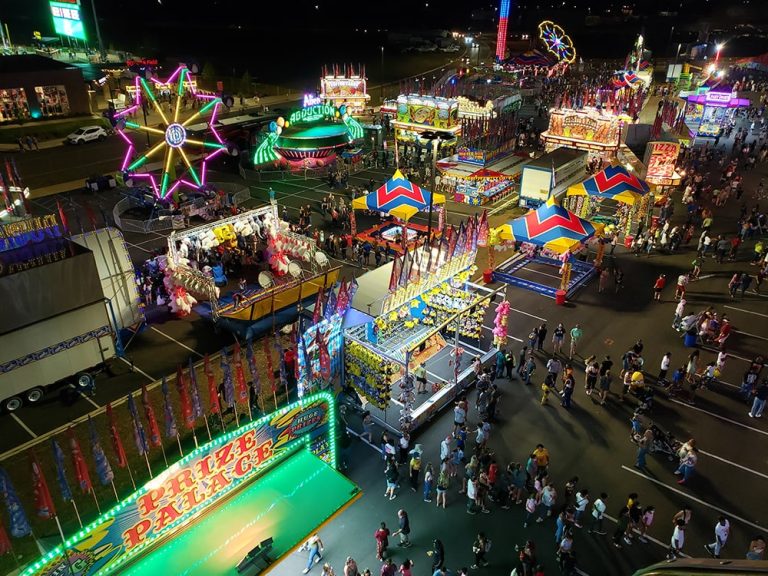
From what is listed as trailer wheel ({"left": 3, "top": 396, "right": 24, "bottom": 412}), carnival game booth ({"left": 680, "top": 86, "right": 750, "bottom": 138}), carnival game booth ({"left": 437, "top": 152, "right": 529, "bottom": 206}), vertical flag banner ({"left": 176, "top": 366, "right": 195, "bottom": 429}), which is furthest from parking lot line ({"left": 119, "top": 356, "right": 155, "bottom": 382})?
carnival game booth ({"left": 680, "top": 86, "right": 750, "bottom": 138})

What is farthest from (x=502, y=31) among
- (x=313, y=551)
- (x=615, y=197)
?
(x=313, y=551)

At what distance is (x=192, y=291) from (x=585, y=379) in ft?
51.7

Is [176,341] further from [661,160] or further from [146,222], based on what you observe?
[661,160]

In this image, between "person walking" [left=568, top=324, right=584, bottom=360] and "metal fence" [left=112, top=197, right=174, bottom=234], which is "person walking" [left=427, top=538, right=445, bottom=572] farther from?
"metal fence" [left=112, top=197, right=174, bottom=234]

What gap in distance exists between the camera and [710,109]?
54.3 metres

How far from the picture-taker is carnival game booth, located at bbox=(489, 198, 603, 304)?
987 inches

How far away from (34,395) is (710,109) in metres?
60.1

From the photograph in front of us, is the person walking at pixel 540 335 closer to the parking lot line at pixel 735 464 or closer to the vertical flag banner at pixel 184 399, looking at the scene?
the parking lot line at pixel 735 464

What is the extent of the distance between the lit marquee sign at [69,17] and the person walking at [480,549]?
77.9 metres

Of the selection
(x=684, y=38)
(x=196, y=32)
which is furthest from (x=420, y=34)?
(x=684, y=38)

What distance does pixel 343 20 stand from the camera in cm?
15650

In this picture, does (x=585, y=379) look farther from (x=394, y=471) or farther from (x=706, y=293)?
(x=706, y=293)

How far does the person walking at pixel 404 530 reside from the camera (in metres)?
13.2

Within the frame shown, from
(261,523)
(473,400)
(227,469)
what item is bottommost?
(473,400)
